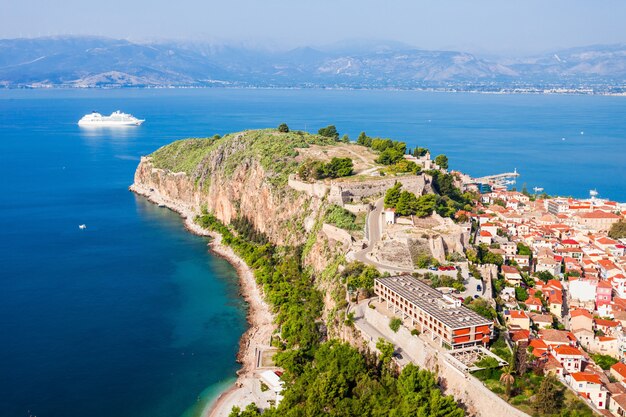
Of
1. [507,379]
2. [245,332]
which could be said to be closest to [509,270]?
[507,379]

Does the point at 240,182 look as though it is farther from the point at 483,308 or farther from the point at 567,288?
the point at 483,308

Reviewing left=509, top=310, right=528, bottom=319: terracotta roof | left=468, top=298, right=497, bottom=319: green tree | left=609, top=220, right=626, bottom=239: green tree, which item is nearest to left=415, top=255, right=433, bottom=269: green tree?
left=468, top=298, right=497, bottom=319: green tree

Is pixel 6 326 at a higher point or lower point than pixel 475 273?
lower

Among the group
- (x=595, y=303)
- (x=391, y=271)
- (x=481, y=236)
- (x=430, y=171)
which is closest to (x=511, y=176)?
(x=430, y=171)

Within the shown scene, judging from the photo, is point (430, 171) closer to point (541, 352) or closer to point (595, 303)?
point (595, 303)

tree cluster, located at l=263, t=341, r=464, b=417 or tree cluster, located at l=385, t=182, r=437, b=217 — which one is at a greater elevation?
tree cluster, located at l=385, t=182, r=437, b=217

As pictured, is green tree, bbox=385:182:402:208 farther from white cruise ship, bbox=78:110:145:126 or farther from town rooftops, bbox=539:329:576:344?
white cruise ship, bbox=78:110:145:126
